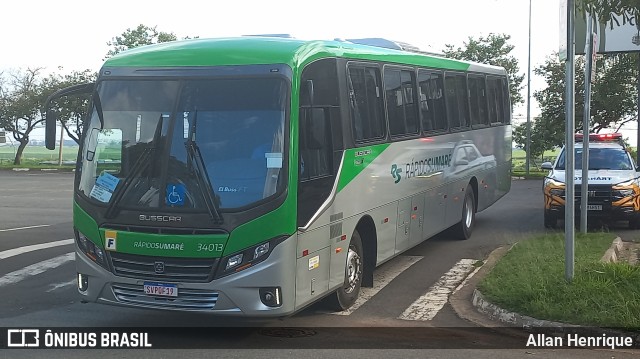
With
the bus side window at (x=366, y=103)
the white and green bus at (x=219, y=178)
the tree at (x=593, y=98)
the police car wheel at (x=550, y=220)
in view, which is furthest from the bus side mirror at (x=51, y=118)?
the tree at (x=593, y=98)

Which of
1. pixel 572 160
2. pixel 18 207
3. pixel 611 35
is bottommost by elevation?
pixel 18 207

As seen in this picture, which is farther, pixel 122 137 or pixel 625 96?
pixel 625 96

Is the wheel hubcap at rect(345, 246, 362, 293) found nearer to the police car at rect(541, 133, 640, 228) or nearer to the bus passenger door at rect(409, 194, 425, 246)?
the bus passenger door at rect(409, 194, 425, 246)

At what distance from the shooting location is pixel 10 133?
57.8 meters

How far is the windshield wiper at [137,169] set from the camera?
8023mm

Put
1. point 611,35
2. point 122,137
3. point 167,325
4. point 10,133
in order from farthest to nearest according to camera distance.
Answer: point 10,133, point 611,35, point 167,325, point 122,137

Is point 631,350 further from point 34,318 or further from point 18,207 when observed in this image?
point 18,207

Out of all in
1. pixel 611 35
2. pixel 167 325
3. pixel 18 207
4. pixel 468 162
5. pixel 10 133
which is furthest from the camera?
pixel 10 133

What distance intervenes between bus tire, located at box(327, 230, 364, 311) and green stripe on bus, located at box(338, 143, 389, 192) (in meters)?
0.77

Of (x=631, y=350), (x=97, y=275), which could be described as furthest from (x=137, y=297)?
(x=631, y=350)

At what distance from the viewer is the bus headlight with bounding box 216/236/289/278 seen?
7758 millimetres

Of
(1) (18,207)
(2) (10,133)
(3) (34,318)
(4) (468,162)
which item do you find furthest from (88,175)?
(2) (10,133)

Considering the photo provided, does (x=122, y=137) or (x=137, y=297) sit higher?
(x=122, y=137)

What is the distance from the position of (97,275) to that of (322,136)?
2.73 m
